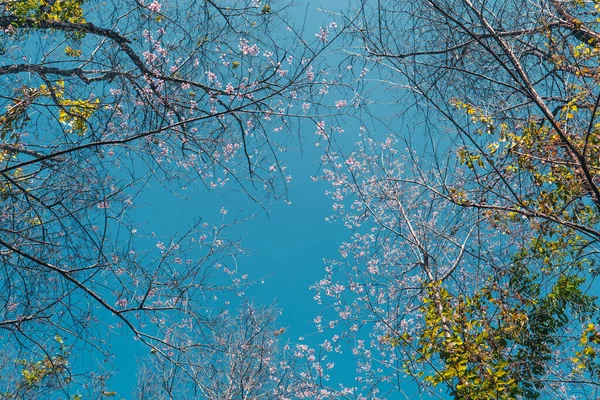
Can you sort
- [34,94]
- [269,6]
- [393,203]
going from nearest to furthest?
1. [34,94]
2. [269,6]
3. [393,203]

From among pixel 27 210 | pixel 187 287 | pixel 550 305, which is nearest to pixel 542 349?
pixel 550 305

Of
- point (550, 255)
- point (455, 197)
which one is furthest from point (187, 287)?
point (550, 255)

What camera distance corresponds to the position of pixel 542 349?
5379mm

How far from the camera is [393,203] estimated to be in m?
7.32

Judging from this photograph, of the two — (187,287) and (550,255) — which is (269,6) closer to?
(187,287)

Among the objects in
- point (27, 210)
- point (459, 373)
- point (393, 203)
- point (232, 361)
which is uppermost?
point (393, 203)

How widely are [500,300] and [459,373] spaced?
85cm

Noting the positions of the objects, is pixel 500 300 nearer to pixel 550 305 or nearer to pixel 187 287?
pixel 550 305

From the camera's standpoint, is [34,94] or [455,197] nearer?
[34,94]

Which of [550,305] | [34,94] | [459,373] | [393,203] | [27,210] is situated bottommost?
[459,373]

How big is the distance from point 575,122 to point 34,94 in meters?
3.93

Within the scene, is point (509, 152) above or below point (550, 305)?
below

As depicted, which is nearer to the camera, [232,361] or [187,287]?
[187,287]

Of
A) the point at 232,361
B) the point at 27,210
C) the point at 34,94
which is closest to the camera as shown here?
the point at 34,94
